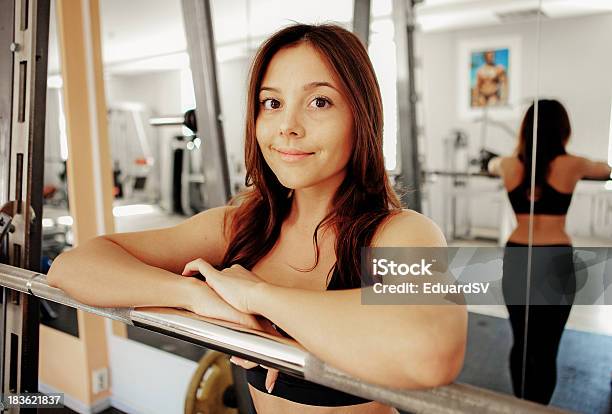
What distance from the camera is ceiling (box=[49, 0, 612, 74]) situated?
75.6 inches

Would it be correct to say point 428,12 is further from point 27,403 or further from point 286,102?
point 27,403

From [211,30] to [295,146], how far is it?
124cm

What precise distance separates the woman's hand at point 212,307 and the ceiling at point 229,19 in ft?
4.08

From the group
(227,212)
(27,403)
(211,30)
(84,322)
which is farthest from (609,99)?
(84,322)

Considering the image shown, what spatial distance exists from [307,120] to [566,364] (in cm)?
131

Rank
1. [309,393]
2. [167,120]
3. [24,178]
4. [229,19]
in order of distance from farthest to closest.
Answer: [167,120] → [229,19] → [24,178] → [309,393]

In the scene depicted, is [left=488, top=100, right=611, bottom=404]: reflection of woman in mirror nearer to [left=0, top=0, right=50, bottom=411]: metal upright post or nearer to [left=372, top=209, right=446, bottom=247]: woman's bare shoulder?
[left=372, top=209, right=446, bottom=247]: woman's bare shoulder

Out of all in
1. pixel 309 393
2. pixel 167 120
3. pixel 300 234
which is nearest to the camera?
pixel 309 393

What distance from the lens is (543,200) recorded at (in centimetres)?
166

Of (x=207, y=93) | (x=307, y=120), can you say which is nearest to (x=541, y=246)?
(x=307, y=120)

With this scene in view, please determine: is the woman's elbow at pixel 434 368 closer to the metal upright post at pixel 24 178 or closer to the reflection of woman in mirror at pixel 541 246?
the reflection of woman in mirror at pixel 541 246

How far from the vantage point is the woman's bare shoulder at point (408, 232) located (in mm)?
980

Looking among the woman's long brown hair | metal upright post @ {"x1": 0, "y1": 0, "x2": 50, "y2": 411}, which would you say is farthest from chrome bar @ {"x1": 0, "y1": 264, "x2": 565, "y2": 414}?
metal upright post @ {"x1": 0, "y1": 0, "x2": 50, "y2": 411}

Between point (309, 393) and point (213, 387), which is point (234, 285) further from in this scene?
point (213, 387)
